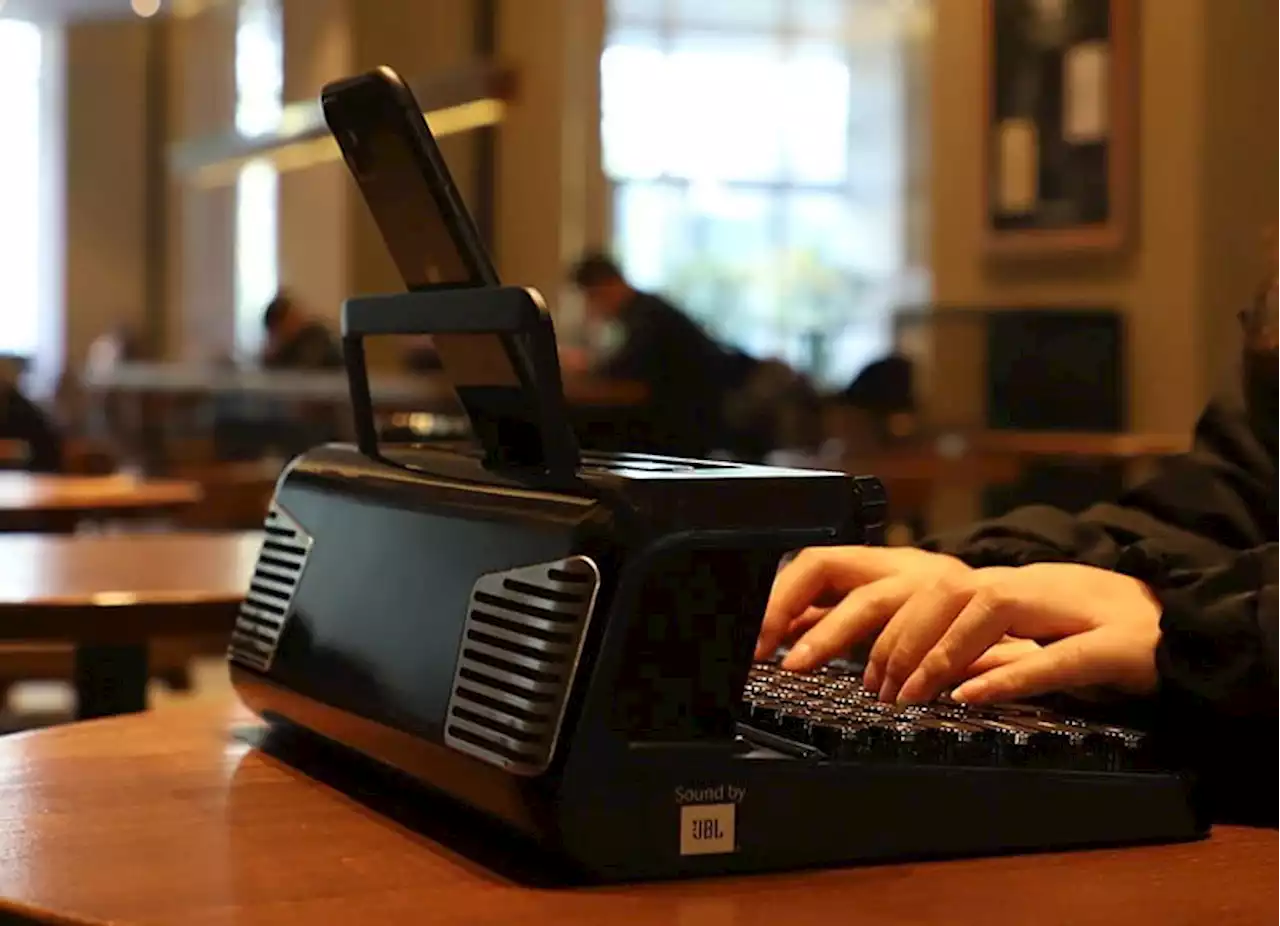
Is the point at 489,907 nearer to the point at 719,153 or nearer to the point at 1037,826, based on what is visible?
the point at 1037,826

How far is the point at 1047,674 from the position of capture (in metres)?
0.80

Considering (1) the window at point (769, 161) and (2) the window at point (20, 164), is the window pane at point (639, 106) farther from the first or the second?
(2) the window at point (20, 164)

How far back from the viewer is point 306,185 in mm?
10578

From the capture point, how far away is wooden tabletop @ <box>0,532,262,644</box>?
4.99 feet

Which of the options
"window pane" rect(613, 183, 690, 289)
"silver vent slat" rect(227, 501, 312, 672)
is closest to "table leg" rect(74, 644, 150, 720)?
"silver vent slat" rect(227, 501, 312, 672)

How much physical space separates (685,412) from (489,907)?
17.0 ft

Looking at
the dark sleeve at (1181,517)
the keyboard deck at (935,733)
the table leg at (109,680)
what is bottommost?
the table leg at (109,680)

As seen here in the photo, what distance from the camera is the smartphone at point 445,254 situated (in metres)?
0.71

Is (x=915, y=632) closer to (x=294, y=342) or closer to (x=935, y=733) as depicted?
(x=935, y=733)

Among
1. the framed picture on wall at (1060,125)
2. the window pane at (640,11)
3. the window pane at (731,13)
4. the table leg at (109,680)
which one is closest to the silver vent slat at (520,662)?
the table leg at (109,680)

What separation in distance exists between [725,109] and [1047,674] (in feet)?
38.4

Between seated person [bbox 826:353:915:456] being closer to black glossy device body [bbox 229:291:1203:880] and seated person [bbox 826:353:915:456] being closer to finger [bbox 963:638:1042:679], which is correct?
finger [bbox 963:638:1042:679]

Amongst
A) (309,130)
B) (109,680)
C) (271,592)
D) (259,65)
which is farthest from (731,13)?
(271,592)

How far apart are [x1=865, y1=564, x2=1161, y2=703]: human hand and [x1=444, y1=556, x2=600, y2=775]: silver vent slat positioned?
0.63 feet
